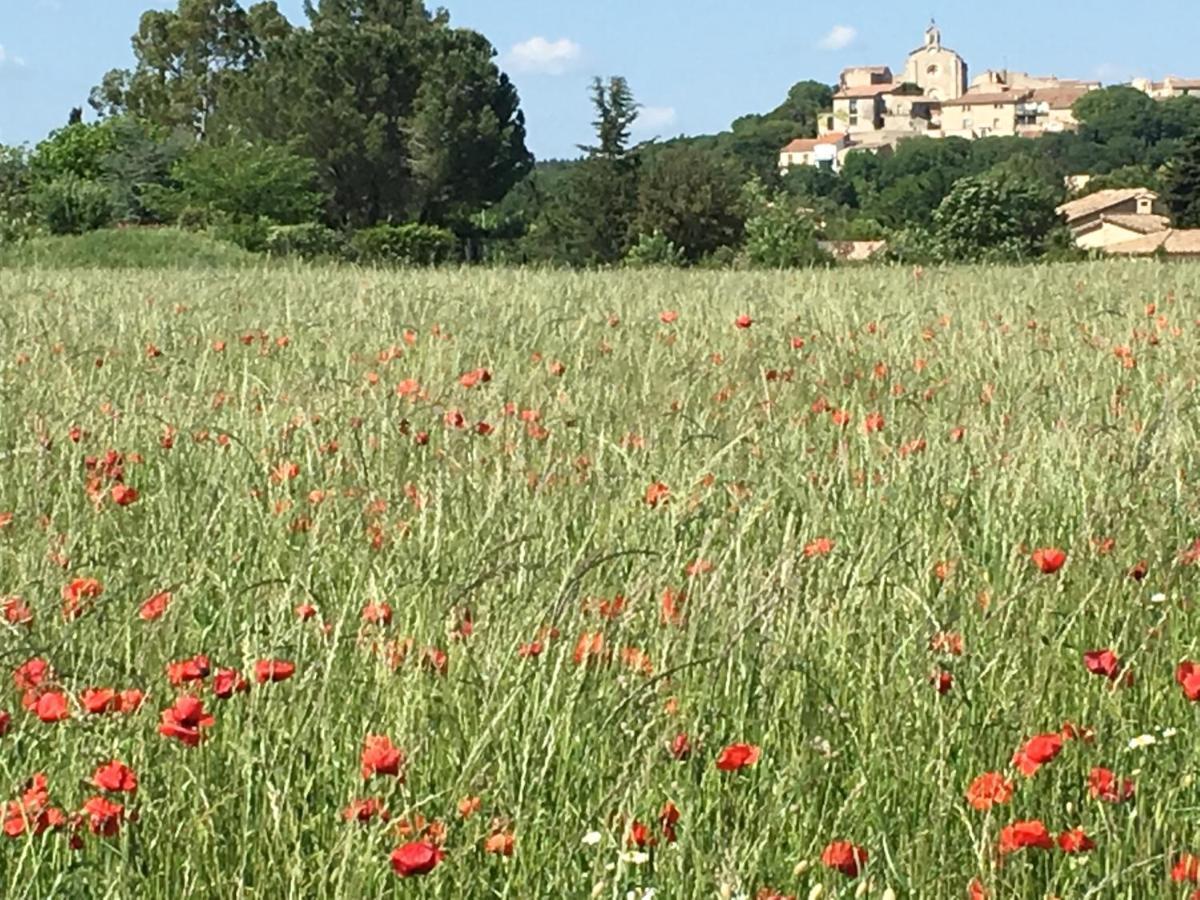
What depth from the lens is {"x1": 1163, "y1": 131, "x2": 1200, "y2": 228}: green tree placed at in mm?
56906

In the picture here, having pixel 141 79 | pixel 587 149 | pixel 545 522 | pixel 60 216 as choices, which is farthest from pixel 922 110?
pixel 545 522

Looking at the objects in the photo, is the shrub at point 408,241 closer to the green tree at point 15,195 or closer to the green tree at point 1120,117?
the green tree at point 15,195

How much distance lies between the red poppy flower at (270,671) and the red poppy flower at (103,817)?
240mm

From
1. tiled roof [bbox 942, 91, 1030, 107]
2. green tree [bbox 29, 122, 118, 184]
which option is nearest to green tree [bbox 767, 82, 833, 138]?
tiled roof [bbox 942, 91, 1030, 107]

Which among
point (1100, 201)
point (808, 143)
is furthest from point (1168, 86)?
point (1100, 201)

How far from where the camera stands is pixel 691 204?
34.6m

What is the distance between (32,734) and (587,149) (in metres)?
39.8

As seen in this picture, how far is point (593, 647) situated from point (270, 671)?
1.45ft

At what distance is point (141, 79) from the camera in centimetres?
5778

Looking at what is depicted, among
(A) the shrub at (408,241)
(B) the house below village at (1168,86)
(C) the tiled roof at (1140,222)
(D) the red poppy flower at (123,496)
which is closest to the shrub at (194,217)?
(A) the shrub at (408,241)

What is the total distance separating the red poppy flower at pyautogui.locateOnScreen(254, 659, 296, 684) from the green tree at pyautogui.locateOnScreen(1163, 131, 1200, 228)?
5948 centimetres

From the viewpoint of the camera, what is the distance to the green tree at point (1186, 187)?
187 ft

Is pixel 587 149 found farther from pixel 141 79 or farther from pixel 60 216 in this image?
pixel 141 79

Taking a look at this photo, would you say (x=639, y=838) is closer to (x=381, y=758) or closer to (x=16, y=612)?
(x=381, y=758)
